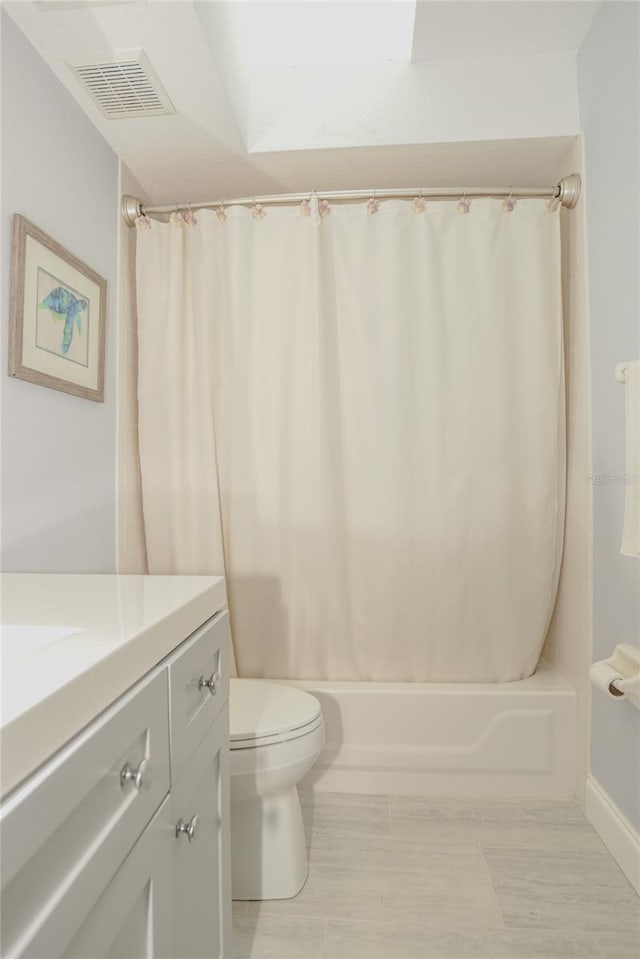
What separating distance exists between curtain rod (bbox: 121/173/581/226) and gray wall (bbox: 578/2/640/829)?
82 mm

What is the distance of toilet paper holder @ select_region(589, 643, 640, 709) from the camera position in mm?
1349

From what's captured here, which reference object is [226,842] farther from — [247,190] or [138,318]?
[247,190]

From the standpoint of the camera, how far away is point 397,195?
1892mm

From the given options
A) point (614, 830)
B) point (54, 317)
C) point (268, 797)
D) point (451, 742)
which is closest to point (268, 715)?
point (268, 797)

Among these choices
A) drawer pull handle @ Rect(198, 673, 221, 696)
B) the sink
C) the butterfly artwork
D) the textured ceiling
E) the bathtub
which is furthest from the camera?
the bathtub

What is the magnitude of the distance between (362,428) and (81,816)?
152 cm

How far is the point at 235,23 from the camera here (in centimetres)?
170

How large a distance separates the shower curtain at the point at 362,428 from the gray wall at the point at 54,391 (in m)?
0.20

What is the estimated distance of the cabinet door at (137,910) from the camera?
1.79ft

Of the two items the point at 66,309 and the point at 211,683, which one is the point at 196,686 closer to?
the point at 211,683

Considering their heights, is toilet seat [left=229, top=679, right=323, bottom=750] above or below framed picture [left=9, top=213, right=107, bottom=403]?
below

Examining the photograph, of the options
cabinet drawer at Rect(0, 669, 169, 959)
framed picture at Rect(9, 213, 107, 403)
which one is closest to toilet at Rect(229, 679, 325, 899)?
cabinet drawer at Rect(0, 669, 169, 959)

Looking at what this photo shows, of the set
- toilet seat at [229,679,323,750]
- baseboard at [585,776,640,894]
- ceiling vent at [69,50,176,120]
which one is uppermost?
ceiling vent at [69,50,176,120]

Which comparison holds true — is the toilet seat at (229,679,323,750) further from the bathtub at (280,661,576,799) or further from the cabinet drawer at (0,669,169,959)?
the cabinet drawer at (0,669,169,959)
